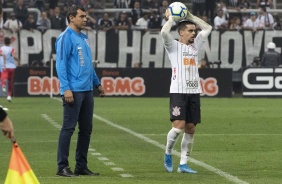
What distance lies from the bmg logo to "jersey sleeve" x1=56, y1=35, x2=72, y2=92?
23.8 metres

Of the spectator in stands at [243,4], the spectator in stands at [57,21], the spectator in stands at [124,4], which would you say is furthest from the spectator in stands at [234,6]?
the spectator in stands at [57,21]

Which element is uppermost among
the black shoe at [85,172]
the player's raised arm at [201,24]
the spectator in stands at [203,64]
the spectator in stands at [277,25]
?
the player's raised arm at [201,24]

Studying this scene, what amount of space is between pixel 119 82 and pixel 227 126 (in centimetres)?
1411

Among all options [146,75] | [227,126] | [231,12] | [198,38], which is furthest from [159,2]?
[198,38]

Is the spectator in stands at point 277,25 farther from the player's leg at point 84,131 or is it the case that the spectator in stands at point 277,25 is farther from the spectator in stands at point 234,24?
the player's leg at point 84,131

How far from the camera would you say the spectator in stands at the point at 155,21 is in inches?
1586

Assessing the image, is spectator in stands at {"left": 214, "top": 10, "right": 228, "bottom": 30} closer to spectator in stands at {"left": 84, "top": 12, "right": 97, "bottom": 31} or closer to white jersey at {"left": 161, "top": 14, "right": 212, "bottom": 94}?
spectator in stands at {"left": 84, "top": 12, "right": 97, "bottom": 31}

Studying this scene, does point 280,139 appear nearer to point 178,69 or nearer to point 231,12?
point 178,69

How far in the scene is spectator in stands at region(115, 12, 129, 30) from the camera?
40.3 meters

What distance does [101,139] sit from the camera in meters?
19.3

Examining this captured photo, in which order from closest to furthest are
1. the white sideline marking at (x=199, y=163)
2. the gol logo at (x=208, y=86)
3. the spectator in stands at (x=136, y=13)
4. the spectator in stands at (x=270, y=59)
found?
1. the white sideline marking at (x=199, y=163)
2. the gol logo at (x=208, y=86)
3. the spectator in stands at (x=270, y=59)
4. the spectator in stands at (x=136, y=13)

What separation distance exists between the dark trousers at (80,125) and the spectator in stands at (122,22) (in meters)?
26.9

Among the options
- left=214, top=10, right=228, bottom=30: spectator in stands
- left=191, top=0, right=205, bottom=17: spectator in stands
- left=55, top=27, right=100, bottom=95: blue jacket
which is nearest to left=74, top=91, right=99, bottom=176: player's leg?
left=55, top=27, right=100, bottom=95: blue jacket

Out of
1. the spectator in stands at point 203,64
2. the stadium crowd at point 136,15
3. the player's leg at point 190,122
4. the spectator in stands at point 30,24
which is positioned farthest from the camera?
the stadium crowd at point 136,15
